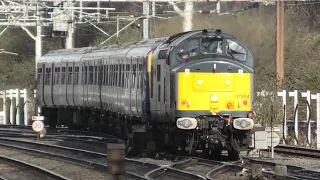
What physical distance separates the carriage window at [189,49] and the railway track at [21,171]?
379 centimetres

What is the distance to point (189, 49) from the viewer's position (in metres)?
18.5

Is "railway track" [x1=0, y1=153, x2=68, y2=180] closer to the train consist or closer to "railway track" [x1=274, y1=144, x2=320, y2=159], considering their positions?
the train consist

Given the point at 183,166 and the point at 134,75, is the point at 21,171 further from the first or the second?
the point at 134,75

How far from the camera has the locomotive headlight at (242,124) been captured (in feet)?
59.1

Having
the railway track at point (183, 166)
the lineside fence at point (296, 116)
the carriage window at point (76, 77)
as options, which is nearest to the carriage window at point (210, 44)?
the railway track at point (183, 166)

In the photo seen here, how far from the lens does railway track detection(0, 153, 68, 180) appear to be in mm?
16922

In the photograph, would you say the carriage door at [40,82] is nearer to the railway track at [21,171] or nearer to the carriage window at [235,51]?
the railway track at [21,171]

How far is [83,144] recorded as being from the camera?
25234 mm

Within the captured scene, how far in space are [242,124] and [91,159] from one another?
4.06 metres

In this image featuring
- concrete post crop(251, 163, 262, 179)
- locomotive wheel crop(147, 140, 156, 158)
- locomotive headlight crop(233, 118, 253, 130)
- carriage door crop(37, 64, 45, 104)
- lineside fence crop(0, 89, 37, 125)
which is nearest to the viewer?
concrete post crop(251, 163, 262, 179)

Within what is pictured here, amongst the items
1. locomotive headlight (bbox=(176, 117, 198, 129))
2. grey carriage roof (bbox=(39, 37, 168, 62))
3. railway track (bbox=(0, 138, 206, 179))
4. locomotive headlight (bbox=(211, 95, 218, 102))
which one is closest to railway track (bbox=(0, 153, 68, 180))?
railway track (bbox=(0, 138, 206, 179))

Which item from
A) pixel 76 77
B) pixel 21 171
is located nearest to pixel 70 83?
pixel 76 77

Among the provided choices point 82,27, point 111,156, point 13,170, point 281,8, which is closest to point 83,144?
point 13,170

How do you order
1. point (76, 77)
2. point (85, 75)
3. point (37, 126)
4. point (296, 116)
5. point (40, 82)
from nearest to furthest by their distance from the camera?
point (296, 116) → point (37, 126) → point (85, 75) → point (76, 77) → point (40, 82)
